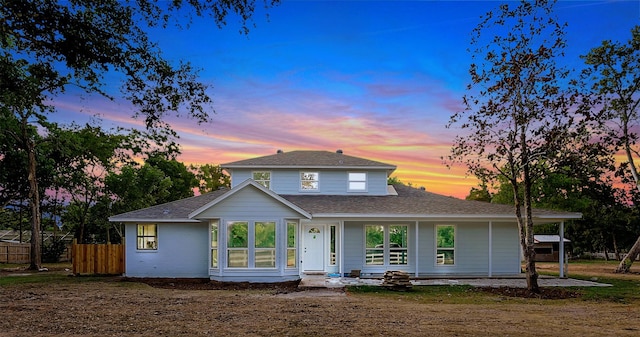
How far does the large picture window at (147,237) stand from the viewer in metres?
24.2

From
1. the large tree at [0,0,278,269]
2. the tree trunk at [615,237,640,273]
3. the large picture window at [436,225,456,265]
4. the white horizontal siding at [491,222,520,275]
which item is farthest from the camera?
the tree trunk at [615,237,640,273]

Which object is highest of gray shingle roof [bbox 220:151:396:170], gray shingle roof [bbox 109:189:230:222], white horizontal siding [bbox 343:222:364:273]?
gray shingle roof [bbox 220:151:396:170]

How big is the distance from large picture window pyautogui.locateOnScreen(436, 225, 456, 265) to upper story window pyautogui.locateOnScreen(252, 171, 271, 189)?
839cm

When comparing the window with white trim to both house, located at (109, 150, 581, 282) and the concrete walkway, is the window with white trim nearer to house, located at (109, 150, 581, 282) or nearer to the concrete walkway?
house, located at (109, 150, 581, 282)

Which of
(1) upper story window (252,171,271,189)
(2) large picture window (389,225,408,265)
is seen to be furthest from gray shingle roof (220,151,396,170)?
(2) large picture window (389,225,408,265)

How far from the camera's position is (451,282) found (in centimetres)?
2170

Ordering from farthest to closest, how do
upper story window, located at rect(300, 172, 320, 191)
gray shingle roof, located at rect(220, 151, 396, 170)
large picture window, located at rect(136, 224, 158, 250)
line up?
upper story window, located at rect(300, 172, 320, 191) < gray shingle roof, located at rect(220, 151, 396, 170) < large picture window, located at rect(136, 224, 158, 250)

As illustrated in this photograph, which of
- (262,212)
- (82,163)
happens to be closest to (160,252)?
(262,212)

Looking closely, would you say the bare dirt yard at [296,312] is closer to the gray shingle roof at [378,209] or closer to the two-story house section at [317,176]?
the gray shingle roof at [378,209]

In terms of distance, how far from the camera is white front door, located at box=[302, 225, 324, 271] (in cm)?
2464

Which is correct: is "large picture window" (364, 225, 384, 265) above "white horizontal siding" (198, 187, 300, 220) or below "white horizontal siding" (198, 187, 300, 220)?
below

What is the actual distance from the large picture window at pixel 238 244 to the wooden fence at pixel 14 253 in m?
22.6

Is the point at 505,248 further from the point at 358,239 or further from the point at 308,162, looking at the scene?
the point at 308,162

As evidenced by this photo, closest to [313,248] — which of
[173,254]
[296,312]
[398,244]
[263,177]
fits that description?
[398,244]
